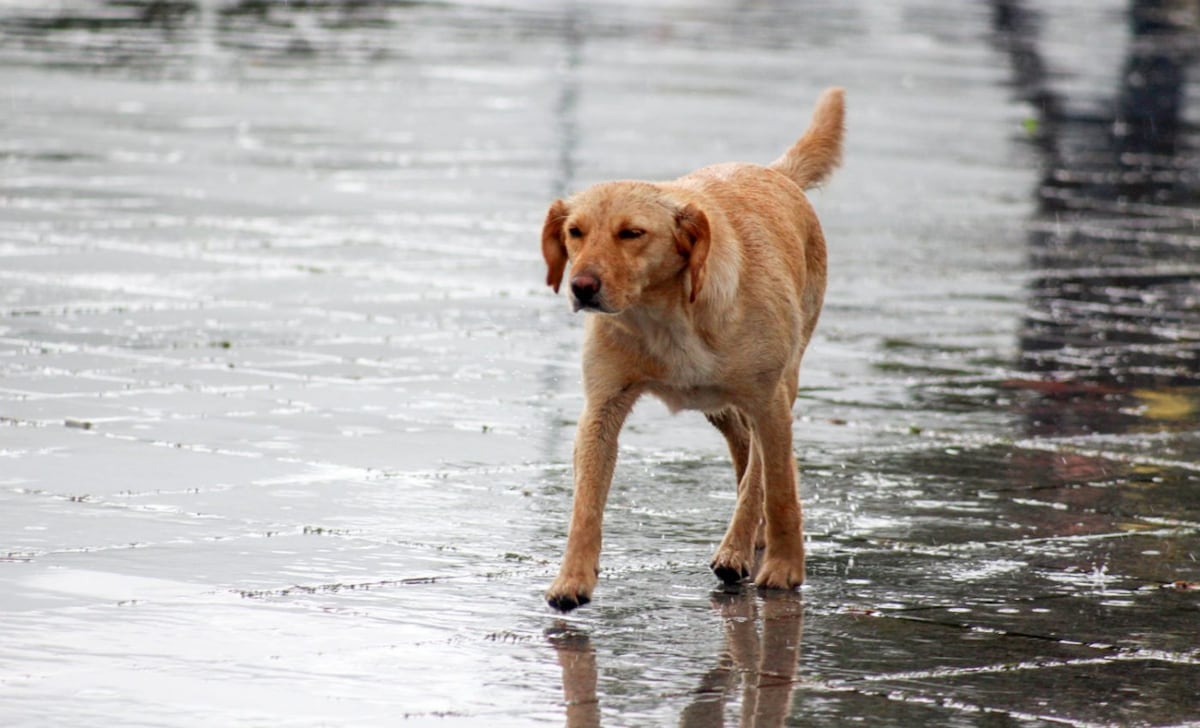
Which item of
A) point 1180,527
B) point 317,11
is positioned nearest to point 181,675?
point 1180,527

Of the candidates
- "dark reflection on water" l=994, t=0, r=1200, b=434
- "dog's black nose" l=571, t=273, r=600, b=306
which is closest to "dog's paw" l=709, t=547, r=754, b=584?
"dog's black nose" l=571, t=273, r=600, b=306

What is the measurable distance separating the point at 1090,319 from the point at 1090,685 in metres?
8.41

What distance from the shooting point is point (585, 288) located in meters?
7.15

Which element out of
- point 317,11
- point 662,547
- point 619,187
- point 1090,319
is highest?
point 619,187

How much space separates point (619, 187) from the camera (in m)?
7.46

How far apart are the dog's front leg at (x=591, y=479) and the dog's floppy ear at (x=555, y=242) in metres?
0.42

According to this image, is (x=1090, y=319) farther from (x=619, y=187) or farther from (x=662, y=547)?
(x=619, y=187)

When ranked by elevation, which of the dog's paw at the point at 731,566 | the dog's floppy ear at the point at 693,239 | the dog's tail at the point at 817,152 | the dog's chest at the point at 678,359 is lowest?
the dog's paw at the point at 731,566

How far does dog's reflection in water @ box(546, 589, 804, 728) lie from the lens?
623 centimetres

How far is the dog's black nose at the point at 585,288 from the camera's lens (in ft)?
23.5

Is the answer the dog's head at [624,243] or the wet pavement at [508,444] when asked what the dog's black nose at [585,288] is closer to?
the dog's head at [624,243]

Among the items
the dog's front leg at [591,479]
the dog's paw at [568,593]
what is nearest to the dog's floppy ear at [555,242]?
the dog's front leg at [591,479]

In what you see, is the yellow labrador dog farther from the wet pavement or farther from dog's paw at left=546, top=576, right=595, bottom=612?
the wet pavement

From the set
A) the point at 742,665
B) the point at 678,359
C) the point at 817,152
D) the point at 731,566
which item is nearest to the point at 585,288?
the point at 678,359
